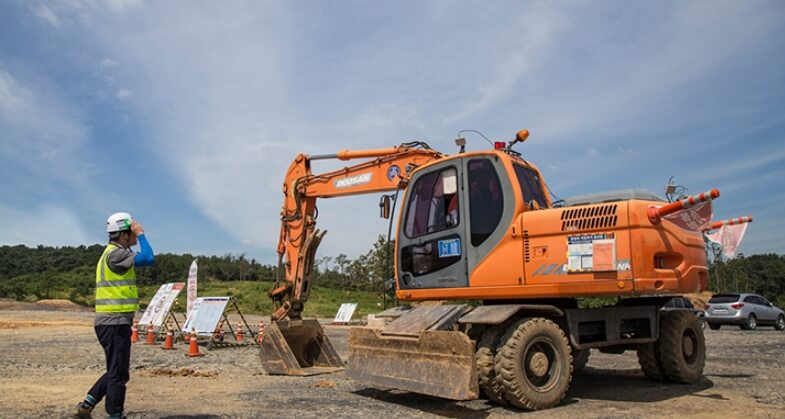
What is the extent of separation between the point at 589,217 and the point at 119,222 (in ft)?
16.3

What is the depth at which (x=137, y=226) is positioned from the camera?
558 centimetres

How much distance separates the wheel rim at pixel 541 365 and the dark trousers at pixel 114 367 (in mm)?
3986

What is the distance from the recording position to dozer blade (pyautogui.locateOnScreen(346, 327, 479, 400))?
5906 millimetres

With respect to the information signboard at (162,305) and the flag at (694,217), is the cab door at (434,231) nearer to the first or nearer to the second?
the flag at (694,217)

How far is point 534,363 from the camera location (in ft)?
21.0

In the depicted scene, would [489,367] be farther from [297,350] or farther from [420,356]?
[297,350]

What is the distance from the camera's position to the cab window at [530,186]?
7172 mm

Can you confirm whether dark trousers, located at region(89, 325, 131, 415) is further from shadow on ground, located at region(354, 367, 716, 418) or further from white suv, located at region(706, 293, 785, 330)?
white suv, located at region(706, 293, 785, 330)

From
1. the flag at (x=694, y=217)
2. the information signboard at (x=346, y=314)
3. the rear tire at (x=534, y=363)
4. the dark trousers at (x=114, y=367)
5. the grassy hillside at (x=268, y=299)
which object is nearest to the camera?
the dark trousers at (x=114, y=367)

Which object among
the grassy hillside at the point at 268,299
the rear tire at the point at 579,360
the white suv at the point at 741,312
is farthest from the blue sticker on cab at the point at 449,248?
the grassy hillside at the point at 268,299

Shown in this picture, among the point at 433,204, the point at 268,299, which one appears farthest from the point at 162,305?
the point at 268,299

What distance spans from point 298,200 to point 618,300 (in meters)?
5.73

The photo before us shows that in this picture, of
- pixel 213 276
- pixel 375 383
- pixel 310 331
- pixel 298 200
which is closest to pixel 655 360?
pixel 375 383

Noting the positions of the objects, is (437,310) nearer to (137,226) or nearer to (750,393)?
(137,226)
